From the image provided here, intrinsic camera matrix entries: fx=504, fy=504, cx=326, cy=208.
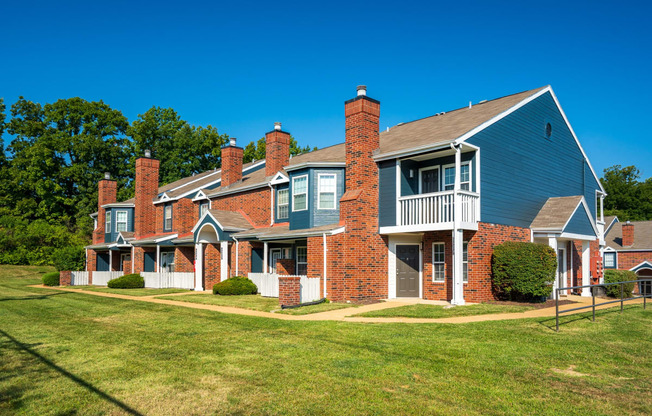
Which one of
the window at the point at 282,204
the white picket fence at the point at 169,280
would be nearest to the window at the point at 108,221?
the white picket fence at the point at 169,280

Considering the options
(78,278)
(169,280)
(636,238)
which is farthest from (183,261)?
(636,238)

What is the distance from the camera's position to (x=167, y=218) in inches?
1348

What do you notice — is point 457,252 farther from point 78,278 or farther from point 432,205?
point 78,278

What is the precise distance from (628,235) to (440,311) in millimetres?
34458

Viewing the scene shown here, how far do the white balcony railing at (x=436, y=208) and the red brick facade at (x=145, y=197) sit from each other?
22.5 m

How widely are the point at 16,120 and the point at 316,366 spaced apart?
60513mm

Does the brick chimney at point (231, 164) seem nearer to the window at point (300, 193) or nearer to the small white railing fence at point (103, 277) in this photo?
the window at point (300, 193)

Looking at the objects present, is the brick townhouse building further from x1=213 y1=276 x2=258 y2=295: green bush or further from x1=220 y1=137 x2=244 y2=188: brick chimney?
x1=220 y1=137 x2=244 y2=188: brick chimney

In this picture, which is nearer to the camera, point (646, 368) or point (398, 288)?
point (646, 368)

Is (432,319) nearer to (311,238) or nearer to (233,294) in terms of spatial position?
(311,238)

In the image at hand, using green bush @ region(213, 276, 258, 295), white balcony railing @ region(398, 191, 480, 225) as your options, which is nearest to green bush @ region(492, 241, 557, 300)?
white balcony railing @ region(398, 191, 480, 225)

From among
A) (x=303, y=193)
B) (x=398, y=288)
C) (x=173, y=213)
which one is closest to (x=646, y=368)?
(x=398, y=288)

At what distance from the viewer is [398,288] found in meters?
20.1

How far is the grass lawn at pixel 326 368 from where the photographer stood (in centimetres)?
659
